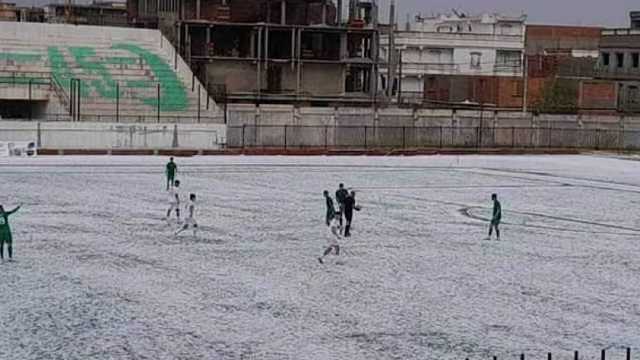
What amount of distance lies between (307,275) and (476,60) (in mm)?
93374

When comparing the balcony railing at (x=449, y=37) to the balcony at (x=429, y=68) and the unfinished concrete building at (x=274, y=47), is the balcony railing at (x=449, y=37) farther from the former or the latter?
the unfinished concrete building at (x=274, y=47)

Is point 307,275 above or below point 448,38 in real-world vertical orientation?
below

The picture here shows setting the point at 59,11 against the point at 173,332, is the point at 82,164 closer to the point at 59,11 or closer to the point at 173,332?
the point at 173,332

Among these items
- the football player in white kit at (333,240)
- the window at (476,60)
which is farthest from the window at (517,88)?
the football player in white kit at (333,240)

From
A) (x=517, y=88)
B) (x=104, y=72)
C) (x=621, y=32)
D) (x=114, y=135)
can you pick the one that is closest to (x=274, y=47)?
(x=104, y=72)

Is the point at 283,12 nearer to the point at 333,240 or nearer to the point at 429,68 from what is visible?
the point at 429,68

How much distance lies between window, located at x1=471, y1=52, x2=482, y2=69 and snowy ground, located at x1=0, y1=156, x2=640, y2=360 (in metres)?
71.1

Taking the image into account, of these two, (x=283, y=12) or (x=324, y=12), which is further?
(x=324, y=12)

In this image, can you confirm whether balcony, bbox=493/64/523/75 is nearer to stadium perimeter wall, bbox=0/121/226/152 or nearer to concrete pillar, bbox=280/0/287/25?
concrete pillar, bbox=280/0/287/25

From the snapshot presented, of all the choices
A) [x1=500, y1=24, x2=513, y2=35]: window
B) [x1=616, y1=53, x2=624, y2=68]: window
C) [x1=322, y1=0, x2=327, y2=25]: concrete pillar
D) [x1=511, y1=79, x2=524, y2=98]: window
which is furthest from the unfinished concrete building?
[x1=500, y1=24, x2=513, y2=35]: window

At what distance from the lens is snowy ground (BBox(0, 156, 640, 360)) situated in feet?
56.3

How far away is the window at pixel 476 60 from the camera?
11356 cm

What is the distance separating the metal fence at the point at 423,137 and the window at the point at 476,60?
40.8m

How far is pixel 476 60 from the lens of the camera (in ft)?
374
